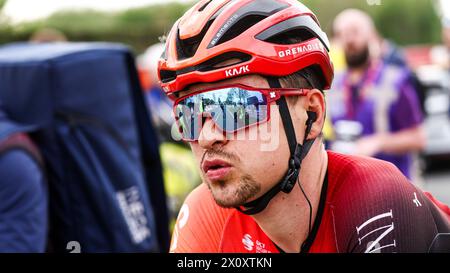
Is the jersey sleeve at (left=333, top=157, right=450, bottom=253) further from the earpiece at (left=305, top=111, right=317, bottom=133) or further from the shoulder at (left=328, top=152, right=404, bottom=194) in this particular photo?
the earpiece at (left=305, top=111, right=317, bottom=133)

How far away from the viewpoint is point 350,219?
217cm

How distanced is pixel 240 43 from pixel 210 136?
11.8 inches

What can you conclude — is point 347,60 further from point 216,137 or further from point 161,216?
point 216,137

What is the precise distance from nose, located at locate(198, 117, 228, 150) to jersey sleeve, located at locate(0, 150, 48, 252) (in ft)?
5.49

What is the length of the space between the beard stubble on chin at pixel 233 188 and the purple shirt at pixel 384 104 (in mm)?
4097

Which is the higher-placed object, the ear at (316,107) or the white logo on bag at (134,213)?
the ear at (316,107)

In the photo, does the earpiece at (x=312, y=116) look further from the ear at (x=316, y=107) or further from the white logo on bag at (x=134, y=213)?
the white logo on bag at (x=134, y=213)

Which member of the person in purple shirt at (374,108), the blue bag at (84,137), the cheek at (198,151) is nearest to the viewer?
the cheek at (198,151)

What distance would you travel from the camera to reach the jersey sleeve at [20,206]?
3588mm

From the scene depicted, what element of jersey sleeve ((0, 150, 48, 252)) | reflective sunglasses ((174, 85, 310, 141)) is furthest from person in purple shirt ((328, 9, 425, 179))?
reflective sunglasses ((174, 85, 310, 141))

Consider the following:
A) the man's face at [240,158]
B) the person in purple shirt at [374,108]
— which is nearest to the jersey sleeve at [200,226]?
the man's face at [240,158]

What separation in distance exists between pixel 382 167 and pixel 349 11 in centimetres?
431

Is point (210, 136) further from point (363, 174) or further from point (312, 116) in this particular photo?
point (363, 174)

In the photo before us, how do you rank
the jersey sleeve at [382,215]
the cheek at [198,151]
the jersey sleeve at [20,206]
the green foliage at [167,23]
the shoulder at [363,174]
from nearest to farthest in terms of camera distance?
the jersey sleeve at [382,215] < the shoulder at [363,174] < the cheek at [198,151] < the jersey sleeve at [20,206] < the green foliage at [167,23]
